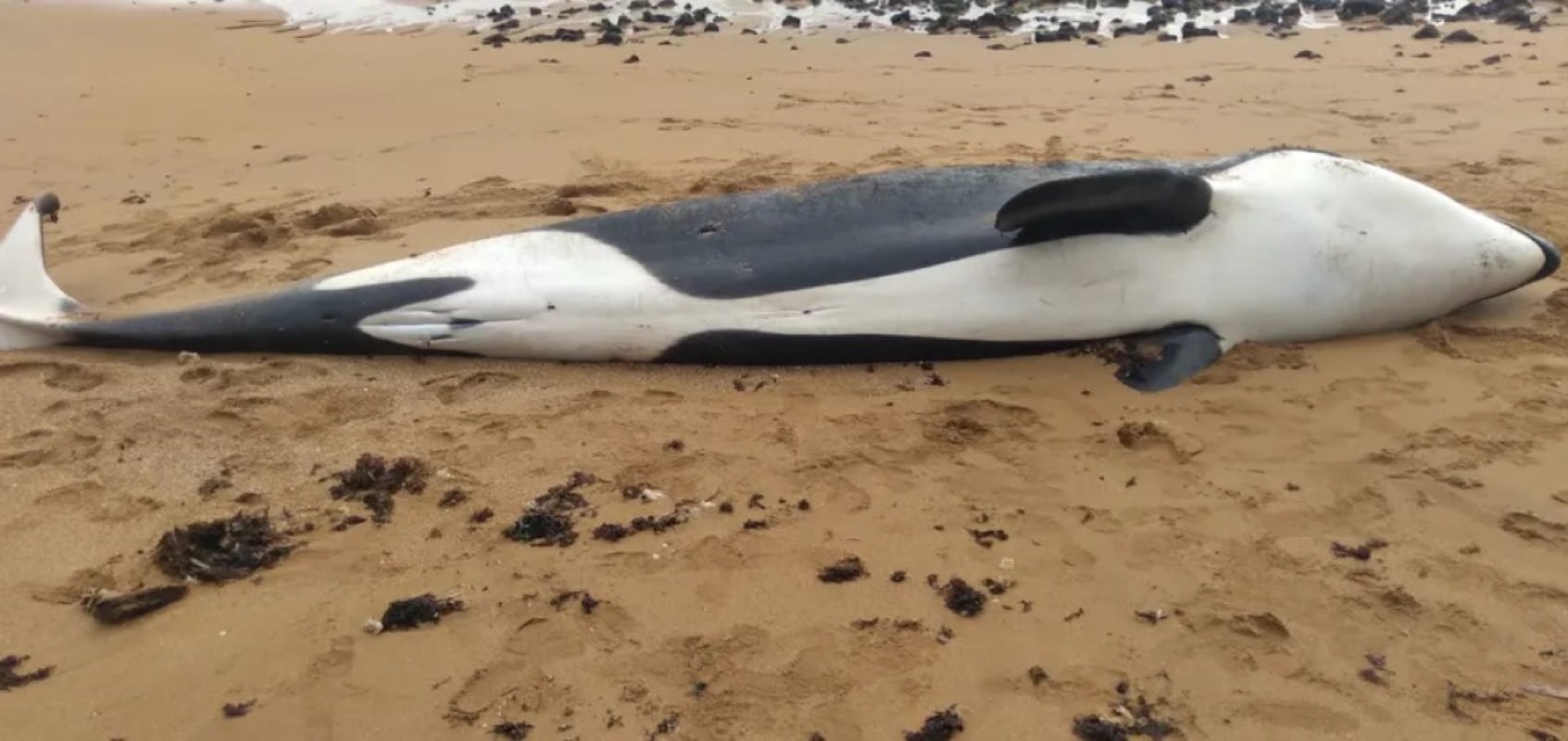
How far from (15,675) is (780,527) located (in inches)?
81.9

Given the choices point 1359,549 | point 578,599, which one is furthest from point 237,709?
point 1359,549

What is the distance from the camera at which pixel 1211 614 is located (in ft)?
10.4

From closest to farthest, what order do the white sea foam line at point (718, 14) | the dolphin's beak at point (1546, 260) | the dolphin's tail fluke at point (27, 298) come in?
the dolphin's tail fluke at point (27, 298) → the dolphin's beak at point (1546, 260) → the white sea foam line at point (718, 14)

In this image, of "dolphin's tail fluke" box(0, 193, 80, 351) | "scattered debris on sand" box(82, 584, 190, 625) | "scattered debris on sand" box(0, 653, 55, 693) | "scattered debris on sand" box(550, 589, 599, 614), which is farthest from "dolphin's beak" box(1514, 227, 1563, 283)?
"dolphin's tail fluke" box(0, 193, 80, 351)

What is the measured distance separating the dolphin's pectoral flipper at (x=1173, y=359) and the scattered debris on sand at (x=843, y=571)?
64.8 inches

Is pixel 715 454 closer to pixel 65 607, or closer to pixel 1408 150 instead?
pixel 65 607

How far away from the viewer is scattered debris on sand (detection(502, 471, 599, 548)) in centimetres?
355

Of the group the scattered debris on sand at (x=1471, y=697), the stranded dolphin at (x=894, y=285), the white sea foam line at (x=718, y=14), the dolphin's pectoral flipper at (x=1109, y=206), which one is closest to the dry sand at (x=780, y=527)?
the scattered debris on sand at (x=1471, y=697)

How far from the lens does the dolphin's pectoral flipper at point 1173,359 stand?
4.49m

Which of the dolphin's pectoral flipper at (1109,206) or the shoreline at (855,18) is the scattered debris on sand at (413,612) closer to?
the dolphin's pectoral flipper at (1109,206)

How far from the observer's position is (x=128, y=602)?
3.22 metres

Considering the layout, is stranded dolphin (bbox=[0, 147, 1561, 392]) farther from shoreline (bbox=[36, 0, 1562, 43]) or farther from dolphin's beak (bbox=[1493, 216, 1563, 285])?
shoreline (bbox=[36, 0, 1562, 43])

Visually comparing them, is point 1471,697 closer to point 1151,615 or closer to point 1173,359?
point 1151,615

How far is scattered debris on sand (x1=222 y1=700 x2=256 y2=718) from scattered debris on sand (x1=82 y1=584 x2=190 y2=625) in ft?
1.76
